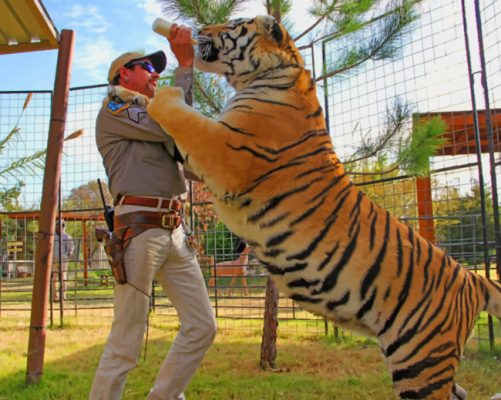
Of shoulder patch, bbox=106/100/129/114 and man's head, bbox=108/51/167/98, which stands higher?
man's head, bbox=108/51/167/98

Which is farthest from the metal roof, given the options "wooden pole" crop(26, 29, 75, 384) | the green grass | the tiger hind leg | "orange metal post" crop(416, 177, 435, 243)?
"orange metal post" crop(416, 177, 435, 243)

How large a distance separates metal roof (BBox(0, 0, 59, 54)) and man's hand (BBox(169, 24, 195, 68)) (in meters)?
2.19

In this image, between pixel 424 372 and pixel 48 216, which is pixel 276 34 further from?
pixel 48 216

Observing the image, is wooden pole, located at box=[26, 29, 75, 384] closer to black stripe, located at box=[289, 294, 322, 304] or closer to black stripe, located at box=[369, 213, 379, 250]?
black stripe, located at box=[289, 294, 322, 304]

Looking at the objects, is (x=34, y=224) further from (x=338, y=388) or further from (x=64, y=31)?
(x=338, y=388)

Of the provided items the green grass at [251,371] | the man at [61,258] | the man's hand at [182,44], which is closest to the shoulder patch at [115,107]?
the man's hand at [182,44]

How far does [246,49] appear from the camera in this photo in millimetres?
2744

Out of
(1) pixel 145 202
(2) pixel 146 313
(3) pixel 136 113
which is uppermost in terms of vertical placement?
(3) pixel 136 113

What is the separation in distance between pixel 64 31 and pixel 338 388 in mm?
4187

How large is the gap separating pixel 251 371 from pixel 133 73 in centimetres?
308

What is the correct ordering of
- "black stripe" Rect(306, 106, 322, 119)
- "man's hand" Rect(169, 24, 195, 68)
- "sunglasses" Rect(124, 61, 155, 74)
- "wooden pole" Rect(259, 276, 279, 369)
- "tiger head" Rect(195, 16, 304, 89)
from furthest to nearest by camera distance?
"wooden pole" Rect(259, 276, 279, 369), "sunglasses" Rect(124, 61, 155, 74), "man's hand" Rect(169, 24, 195, 68), "tiger head" Rect(195, 16, 304, 89), "black stripe" Rect(306, 106, 322, 119)

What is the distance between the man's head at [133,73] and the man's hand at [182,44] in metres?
0.51

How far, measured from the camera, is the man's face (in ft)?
10.9

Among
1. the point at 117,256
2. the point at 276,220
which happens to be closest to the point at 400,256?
the point at 276,220
